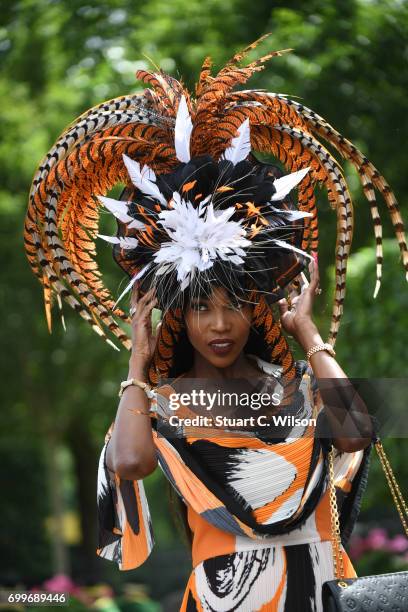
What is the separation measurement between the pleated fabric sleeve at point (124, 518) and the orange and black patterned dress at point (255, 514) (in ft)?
0.50

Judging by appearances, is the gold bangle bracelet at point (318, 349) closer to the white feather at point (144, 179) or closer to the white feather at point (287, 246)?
the white feather at point (287, 246)

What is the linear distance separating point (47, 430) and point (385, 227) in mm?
7582

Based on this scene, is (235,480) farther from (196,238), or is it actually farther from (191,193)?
(191,193)

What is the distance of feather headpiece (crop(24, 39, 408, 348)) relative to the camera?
2.84 m

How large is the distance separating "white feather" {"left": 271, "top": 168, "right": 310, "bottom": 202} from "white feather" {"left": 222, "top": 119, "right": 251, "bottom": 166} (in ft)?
0.42

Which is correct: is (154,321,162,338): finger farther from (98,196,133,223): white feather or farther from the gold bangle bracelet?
the gold bangle bracelet

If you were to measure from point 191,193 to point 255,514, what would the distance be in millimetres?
959

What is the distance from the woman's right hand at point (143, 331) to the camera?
292cm

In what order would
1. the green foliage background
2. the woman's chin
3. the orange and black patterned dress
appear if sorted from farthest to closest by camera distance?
the green foliage background → the woman's chin → the orange and black patterned dress

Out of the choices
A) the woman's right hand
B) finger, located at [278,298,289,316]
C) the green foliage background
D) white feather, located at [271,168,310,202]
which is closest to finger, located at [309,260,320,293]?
finger, located at [278,298,289,316]

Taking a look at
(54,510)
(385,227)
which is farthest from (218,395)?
(54,510)

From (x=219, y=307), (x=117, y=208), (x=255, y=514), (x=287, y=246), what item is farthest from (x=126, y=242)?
(x=255, y=514)

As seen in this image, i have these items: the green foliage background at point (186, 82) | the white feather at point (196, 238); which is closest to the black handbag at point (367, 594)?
the white feather at point (196, 238)

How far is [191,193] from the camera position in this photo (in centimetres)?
289
